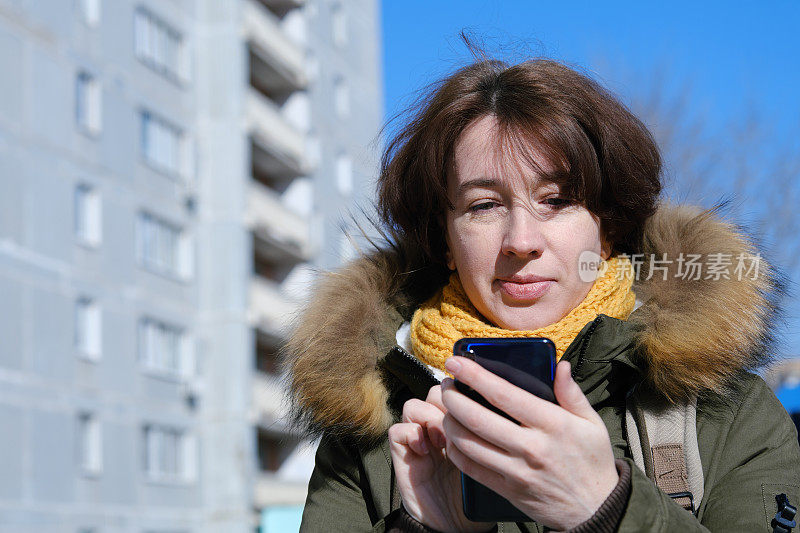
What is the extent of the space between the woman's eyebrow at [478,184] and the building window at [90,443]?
1855cm

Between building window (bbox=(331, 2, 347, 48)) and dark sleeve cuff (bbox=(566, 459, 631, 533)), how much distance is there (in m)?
31.7

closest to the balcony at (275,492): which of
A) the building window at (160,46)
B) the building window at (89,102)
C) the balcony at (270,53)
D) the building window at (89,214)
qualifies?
the building window at (89,214)

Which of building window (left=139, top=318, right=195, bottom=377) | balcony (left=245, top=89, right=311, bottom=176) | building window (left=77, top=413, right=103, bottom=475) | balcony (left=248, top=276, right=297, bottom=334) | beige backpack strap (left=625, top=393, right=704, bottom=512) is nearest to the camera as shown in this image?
beige backpack strap (left=625, top=393, right=704, bottom=512)

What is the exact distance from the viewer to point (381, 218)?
106 inches

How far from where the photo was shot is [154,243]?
918 inches

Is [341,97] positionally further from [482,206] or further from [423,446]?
[423,446]

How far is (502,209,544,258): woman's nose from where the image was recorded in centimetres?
207

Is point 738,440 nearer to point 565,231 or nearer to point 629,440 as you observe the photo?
point 629,440

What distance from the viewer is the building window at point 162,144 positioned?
23.4m

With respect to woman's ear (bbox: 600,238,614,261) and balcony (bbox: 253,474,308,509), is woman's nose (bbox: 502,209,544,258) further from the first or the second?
balcony (bbox: 253,474,308,509)

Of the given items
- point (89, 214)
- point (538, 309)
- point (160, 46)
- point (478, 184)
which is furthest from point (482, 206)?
point (160, 46)

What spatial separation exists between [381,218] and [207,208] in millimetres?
23432

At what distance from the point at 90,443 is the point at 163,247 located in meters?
5.52

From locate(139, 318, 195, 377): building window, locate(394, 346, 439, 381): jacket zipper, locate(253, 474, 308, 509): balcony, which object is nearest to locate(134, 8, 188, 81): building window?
locate(139, 318, 195, 377): building window
